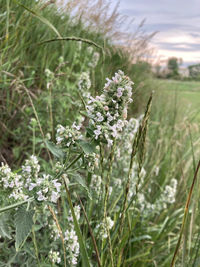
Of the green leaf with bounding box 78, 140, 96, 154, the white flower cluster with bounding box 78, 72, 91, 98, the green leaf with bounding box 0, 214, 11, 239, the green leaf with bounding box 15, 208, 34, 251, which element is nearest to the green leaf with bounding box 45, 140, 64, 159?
the green leaf with bounding box 78, 140, 96, 154

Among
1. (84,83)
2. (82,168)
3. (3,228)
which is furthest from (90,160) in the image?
(84,83)

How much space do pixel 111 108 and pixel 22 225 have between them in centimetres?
50

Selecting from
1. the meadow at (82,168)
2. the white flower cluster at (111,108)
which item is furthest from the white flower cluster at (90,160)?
the white flower cluster at (111,108)

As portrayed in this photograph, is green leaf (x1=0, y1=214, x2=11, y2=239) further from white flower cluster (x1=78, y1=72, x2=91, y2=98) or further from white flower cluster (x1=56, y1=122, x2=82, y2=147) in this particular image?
white flower cluster (x1=78, y1=72, x2=91, y2=98)

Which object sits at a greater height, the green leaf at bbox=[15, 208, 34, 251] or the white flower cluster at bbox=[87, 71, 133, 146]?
the white flower cluster at bbox=[87, 71, 133, 146]

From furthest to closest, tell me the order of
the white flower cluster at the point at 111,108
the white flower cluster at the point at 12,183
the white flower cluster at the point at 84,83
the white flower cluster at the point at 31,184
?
the white flower cluster at the point at 84,83, the white flower cluster at the point at 12,183, the white flower cluster at the point at 31,184, the white flower cluster at the point at 111,108

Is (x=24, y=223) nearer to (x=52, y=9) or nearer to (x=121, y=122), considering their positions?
(x=121, y=122)

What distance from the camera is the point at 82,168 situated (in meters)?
1.16

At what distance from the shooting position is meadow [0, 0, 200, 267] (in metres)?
1.05

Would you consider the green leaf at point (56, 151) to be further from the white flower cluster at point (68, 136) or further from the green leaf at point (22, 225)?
the green leaf at point (22, 225)

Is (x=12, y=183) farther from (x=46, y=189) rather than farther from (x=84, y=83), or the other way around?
(x=84, y=83)

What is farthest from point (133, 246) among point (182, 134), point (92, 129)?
point (182, 134)

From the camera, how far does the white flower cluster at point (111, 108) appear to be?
0.97m

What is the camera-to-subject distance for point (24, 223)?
1.03m
